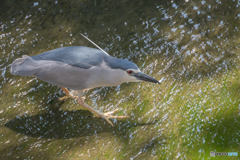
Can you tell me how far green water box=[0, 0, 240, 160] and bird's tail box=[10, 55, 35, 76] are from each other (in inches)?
15.3

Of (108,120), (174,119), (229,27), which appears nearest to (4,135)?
(108,120)

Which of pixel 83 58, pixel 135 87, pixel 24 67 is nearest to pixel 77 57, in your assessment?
pixel 83 58

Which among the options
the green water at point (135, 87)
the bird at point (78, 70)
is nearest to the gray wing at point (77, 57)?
the bird at point (78, 70)

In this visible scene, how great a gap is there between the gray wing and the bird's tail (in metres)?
0.08

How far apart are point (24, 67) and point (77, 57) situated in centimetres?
53

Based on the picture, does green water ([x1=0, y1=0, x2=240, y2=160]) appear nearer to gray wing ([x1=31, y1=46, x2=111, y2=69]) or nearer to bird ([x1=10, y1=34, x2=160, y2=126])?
bird ([x1=10, y1=34, x2=160, y2=126])

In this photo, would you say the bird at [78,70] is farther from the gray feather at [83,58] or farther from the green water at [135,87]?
the green water at [135,87]

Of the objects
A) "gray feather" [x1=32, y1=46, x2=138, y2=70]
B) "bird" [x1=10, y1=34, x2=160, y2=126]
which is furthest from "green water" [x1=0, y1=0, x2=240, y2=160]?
"gray feather" [x1=32, y1=46, x2=138, y2=70]

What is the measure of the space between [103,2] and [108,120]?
6.24ft

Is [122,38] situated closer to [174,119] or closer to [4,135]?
[174,119]

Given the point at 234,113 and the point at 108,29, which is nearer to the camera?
the point at 234,113

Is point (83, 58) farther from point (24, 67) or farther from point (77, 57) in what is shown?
point (24, 67)

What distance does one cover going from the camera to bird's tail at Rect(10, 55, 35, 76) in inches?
93.2

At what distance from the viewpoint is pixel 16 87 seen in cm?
276
